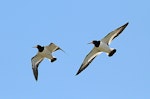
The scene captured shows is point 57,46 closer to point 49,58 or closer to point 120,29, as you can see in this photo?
point 49,58

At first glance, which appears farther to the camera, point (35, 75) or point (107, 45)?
point (35, 75)

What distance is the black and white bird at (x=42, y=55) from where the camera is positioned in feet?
163

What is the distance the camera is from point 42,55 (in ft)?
167

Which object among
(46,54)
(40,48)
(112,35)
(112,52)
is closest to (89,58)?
(112,35)

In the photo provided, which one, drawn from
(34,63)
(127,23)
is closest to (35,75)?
(34,63)

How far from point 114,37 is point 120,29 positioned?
720mm

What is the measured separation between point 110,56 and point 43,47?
226 inches

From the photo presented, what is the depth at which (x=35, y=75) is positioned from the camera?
168 feet

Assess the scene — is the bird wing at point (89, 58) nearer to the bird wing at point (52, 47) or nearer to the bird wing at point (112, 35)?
the bird wing at point (112, 35)

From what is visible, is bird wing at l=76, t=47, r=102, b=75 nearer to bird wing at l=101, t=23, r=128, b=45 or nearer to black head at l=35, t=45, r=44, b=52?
bird wing at l=101, t=23, r=128, b=45

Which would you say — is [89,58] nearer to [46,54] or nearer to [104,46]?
[104,46]

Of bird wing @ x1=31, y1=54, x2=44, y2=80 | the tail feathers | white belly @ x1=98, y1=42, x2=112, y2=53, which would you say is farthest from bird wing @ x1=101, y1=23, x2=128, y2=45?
bird wing @ x1=31, y1=54, x2=44, y2=80

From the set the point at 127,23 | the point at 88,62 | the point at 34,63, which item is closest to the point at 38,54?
the point at 34,63

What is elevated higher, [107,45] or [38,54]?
[38,54]
